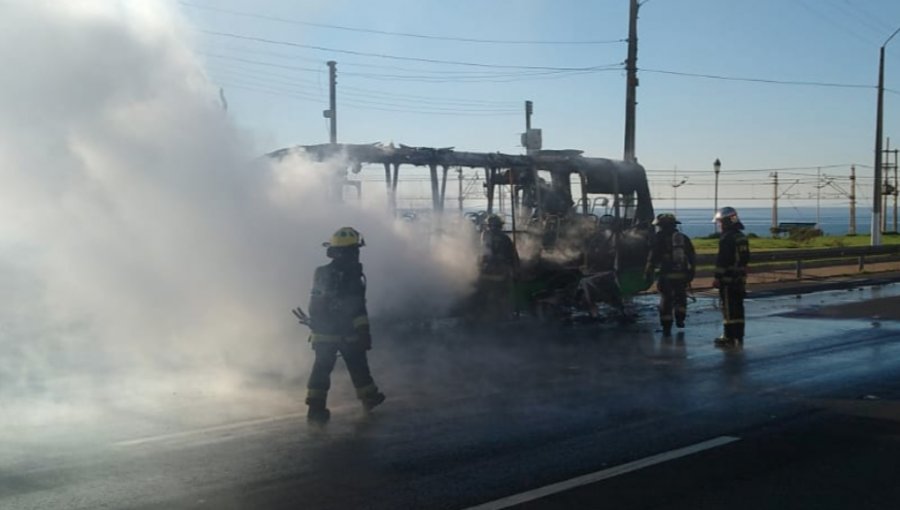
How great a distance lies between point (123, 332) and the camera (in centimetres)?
1070

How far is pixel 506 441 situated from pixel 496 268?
6.83 meters

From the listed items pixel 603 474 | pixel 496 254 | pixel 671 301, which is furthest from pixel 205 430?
pixel 671 301

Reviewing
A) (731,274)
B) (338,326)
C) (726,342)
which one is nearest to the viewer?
(338,326)

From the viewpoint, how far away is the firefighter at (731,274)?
1210 centimetres

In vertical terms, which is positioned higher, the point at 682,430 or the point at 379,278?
the point at 379,278

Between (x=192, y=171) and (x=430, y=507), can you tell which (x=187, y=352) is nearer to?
(x=192, y=171)

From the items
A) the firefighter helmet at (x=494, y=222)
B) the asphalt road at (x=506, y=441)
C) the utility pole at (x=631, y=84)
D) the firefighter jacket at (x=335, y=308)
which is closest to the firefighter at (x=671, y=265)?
the firefighter helmet at (x=494, y=222)

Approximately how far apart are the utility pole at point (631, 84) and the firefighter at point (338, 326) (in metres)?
15.4

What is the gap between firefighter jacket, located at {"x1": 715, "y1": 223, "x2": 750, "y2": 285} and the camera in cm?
1231

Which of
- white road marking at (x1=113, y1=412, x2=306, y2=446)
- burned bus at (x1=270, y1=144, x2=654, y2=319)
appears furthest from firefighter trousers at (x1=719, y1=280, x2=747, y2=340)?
white road marking at (x1=113, y1=412, x2=306, y2=446)

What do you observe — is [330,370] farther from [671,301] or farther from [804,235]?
[804,235]

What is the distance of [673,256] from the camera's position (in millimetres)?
13680

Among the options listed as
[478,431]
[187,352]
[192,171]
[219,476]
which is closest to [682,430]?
[478,431]

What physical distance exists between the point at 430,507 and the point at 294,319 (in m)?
6.35
